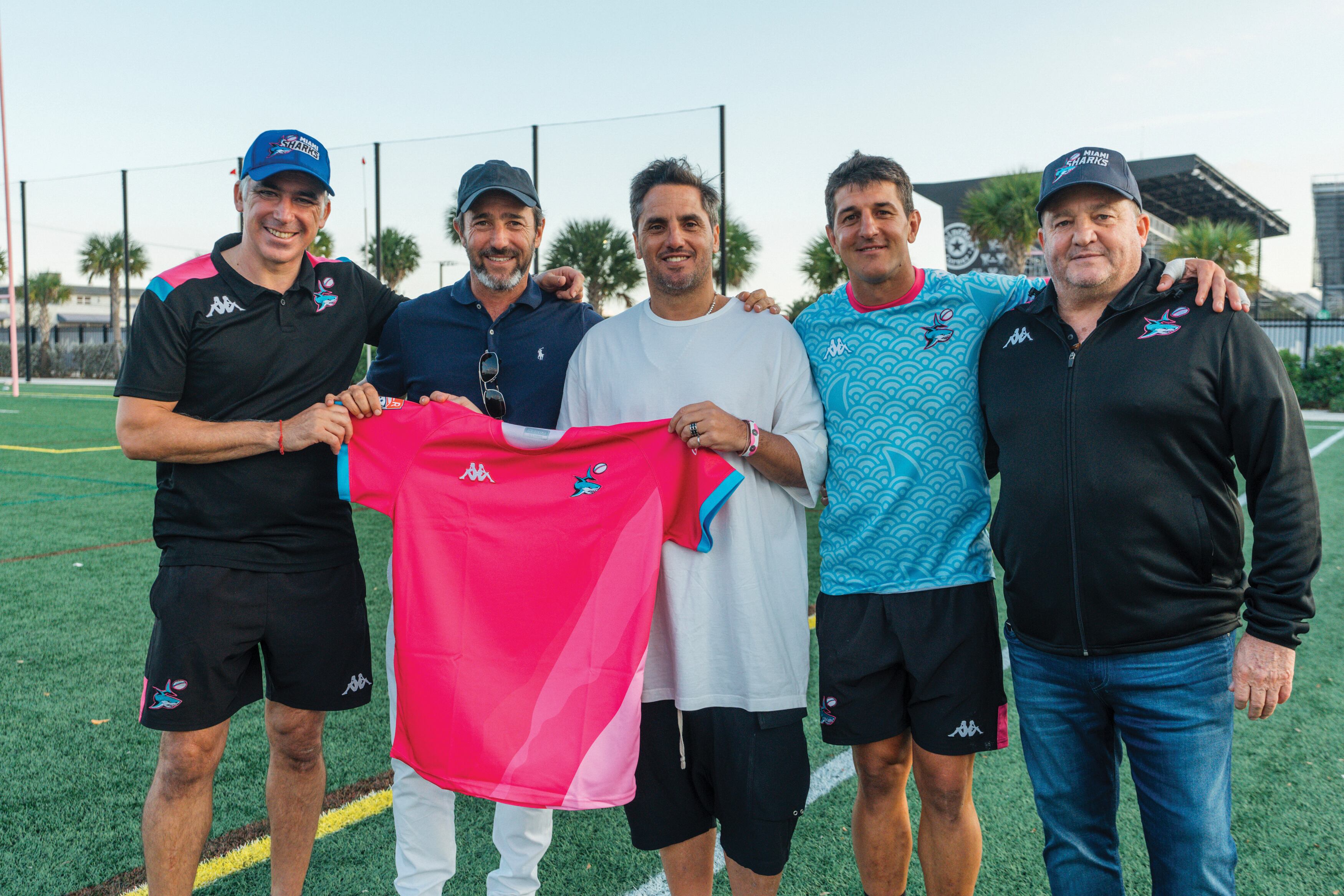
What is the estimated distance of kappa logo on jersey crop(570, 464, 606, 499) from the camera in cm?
254

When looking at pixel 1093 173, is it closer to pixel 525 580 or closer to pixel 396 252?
pixel 525 580

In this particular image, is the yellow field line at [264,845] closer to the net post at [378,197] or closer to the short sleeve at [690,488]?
the short sleeve at [690,488]

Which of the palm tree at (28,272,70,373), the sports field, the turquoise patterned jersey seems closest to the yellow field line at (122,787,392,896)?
the sports field

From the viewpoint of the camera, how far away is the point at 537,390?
9.20ft

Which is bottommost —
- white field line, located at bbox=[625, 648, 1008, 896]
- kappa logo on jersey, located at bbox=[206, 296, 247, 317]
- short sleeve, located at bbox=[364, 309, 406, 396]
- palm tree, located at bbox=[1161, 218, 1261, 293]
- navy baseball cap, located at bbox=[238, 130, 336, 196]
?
white field line, located at bbox=[625, 648, 1008, 896]

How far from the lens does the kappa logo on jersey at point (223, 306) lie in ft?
8.37

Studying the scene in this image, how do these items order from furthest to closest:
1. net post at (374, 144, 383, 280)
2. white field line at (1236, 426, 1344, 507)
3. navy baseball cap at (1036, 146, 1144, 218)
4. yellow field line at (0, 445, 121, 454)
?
1. net post at (374, 144, 383, 280)
2. white field line at (1236, 426, 1344, 507)
3. yellow field line at (0, 445, 121, 454)
4. navy baseball cap at (1036, 146, 1144, 218)

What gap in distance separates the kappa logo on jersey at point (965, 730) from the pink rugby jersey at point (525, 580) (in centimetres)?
85

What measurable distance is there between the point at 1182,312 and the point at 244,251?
8.36ft

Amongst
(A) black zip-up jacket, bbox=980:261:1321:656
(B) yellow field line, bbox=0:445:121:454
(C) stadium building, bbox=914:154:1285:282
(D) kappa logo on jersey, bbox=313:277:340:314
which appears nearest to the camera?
(A) black zip-up jacket, bbox=980:261:1321:656

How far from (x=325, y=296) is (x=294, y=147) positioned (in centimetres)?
44

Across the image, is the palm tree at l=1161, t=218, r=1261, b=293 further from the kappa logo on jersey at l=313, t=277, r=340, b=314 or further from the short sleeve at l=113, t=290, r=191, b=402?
the short sleeve at l=113, t=290, r=191, b=402

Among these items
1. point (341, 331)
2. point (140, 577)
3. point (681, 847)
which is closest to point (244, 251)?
point (341, 331)

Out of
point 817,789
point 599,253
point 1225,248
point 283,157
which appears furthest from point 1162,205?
point 283,157
